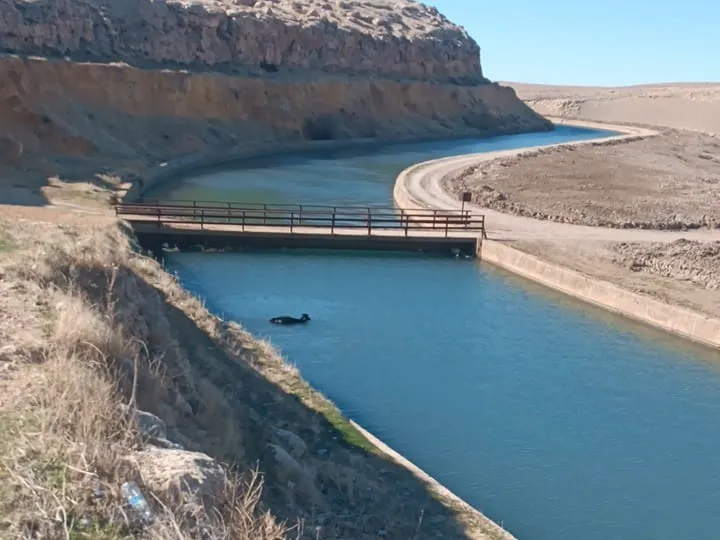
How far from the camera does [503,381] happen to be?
18.2m

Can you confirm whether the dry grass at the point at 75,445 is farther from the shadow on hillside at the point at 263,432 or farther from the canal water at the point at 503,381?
the canal water at the point at 503,381

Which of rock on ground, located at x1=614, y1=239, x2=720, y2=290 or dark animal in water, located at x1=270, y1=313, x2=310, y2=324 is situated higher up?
rock on ground, located at x1=614, y1=239, x2=720, y2=290

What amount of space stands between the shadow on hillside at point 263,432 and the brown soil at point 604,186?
75.5 ft

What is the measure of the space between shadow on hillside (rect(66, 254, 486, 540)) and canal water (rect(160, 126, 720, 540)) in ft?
6.45

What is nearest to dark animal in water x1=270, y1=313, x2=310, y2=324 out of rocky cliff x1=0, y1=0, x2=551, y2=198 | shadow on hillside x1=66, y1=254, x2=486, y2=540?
shadow on hillside x1=66, y1=254, x2=486, y2=540

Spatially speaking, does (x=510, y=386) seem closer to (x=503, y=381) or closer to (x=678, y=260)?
(x=503, y=381)

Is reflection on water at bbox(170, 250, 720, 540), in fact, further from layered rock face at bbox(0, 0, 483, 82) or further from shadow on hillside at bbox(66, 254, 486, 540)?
layered rock face at bbox(0, 0, 483, 82)

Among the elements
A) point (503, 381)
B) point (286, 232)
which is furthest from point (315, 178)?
point (503, 381)

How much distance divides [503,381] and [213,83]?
46.9 metres

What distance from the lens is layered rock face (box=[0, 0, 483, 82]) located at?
55.4 metres

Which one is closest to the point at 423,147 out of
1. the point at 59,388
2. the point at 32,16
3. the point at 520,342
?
the point at 32,16

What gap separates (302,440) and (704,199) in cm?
3450

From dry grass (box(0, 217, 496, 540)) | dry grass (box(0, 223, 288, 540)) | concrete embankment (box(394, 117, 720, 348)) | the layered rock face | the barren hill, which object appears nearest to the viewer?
dry grass (box(0, 223, 288, 540))

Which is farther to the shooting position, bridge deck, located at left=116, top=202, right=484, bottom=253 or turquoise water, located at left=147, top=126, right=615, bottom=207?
turquoise water, located at left=147, top=126, right=615, bottom=207
